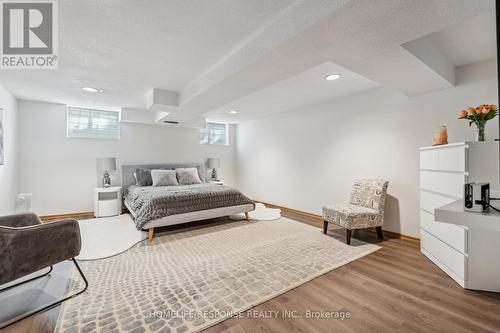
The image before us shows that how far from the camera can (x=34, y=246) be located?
1699mm

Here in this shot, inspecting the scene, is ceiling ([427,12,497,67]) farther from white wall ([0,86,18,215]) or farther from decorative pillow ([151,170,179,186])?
white wall ([0,86,18,215])

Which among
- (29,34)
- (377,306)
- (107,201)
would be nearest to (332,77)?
(377,306)

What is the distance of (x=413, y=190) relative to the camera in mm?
3189

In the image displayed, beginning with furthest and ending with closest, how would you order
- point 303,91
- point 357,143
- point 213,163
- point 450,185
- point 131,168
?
point 213,163 < point 131,168 < point 357,143 < point 303,91 < point 450,185

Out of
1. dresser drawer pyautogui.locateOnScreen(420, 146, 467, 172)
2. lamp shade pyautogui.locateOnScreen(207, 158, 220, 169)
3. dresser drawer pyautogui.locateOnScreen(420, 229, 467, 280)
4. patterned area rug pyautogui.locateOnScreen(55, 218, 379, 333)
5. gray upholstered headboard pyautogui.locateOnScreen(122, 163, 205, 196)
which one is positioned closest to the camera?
patterned area rug pyautogui.locateOnScreen(55, 218, 379, 333)

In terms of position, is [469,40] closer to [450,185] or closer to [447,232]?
[450,185]

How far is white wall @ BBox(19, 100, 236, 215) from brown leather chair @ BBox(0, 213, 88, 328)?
3.02 meters

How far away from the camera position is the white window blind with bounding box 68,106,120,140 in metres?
4.67

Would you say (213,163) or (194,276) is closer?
(194,276)

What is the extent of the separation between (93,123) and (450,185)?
251 inches

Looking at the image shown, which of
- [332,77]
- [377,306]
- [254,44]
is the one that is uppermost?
[332,77]

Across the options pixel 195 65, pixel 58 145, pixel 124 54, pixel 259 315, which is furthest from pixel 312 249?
pixel 58 145

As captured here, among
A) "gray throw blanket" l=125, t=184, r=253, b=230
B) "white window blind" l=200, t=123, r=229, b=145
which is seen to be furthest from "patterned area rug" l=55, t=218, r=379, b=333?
"white window blind" l=200, t=123, r=229, b=145

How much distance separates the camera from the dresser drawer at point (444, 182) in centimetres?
220
